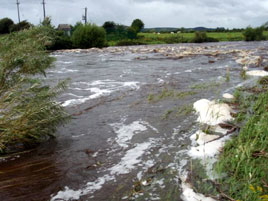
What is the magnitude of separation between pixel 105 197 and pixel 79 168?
41.9 inches

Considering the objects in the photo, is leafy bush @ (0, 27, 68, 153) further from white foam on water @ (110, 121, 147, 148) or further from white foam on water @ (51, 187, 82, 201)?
white foam on water @ (51, 187, 82, 201)

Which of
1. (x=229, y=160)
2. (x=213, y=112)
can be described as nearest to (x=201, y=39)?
(x=213, y=112)

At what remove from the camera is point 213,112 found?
6469mm

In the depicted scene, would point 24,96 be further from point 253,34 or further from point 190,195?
point 253,34

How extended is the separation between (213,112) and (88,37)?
3758 cm

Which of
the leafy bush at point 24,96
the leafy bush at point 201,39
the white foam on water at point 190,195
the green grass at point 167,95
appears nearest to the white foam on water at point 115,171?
the white foam on water at point 190,195

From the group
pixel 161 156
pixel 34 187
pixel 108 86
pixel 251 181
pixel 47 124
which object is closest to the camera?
pixel 251 181

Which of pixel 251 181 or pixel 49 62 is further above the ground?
pixel 49 62

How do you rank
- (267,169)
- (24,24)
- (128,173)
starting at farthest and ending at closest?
(24,24)
(128,173)
(267,169)

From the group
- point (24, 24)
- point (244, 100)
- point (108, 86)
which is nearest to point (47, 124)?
point (24, 24)

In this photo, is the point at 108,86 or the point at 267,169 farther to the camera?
the point at 108,86

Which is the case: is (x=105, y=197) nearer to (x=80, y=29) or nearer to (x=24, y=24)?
(x=24, y=24)

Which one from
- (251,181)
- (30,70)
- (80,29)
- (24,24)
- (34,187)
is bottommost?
(34,187)

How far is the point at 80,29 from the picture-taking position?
42688 mm
